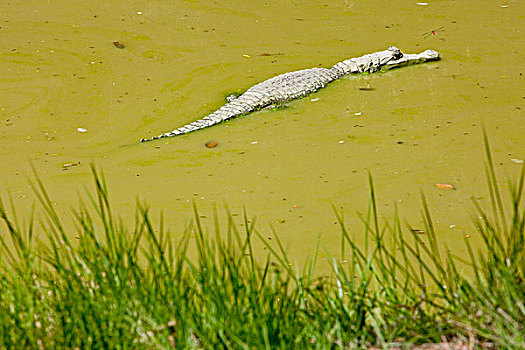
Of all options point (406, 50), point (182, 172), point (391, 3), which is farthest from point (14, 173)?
point (391, 3)

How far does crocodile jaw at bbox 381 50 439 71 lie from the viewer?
464cm

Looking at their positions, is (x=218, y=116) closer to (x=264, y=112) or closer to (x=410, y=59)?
(x=264, y=112)

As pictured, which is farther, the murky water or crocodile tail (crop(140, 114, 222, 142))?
crocodile tail (crop(140, 114, 222, 142))

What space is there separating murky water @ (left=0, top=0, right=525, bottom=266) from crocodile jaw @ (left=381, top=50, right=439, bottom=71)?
0.19ft

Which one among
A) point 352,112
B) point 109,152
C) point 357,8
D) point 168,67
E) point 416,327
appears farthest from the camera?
point 357,8

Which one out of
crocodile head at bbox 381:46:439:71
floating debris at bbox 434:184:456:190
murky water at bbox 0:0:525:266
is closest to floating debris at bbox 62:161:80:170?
murky water at bbox 0:0:525:266

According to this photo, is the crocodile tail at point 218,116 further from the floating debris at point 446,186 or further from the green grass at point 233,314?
the green grass at point 233,314

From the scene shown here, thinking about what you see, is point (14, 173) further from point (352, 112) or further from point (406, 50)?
point (406, 50)

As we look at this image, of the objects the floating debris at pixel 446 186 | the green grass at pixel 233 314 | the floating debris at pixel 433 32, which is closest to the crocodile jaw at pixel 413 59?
the floating debris at pixel 433 32

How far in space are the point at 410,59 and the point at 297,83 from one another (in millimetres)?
899

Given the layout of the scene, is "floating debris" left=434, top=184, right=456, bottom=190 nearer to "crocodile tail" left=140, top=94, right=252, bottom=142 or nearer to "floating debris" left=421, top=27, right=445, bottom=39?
"crocodile tail" left=140, top=94, right=252, bottom=142

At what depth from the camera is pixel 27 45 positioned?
16.0 feet

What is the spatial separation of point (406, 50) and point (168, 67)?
5.89 feet

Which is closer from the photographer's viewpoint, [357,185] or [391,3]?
[357,185]
